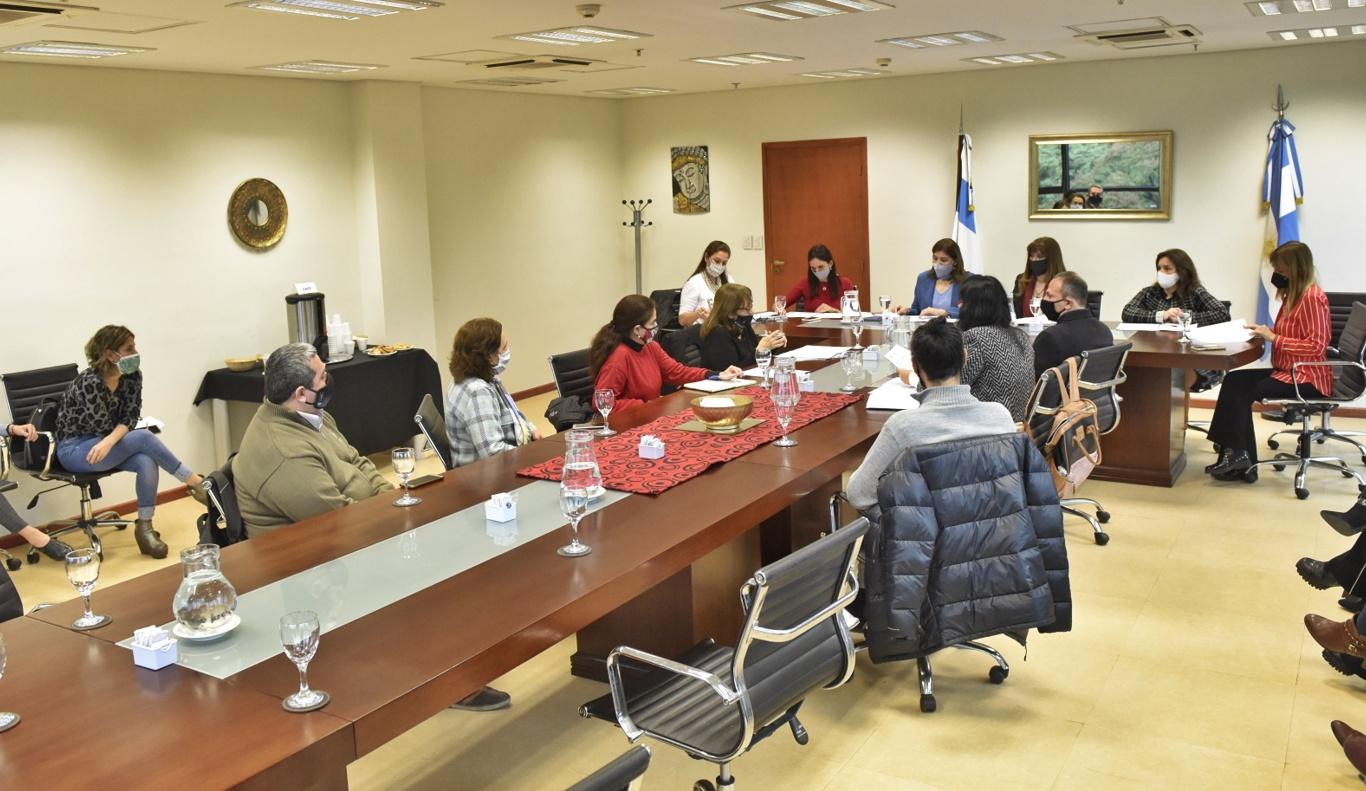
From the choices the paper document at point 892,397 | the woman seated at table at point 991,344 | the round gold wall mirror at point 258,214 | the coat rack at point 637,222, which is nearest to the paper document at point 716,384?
the paper document at point 892,397

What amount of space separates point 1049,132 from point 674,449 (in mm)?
6122

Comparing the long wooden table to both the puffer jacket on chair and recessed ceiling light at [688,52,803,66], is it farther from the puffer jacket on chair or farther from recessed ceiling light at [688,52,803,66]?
recessed ceiling light at [688,52,803,66]

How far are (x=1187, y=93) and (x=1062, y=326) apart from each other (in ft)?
13.0

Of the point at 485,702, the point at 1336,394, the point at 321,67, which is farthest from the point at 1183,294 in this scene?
the point at 321,67

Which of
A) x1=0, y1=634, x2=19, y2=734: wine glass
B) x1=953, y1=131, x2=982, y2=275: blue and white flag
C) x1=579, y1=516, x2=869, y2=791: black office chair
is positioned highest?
x1=953, y1=131, x2=982, y2=275: blue and white flag

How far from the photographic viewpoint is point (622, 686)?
9.60 ft

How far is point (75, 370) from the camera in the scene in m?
6.57

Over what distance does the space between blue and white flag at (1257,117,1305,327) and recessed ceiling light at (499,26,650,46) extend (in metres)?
4.77

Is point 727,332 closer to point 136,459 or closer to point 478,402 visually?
point 478,402

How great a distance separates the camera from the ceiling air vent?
272 inches

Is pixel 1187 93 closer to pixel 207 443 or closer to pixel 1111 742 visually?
pixel 1111 742

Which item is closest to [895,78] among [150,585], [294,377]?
[294,377]

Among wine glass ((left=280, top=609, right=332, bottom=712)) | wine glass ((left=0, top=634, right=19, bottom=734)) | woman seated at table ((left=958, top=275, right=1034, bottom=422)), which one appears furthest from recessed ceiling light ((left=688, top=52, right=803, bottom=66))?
wine glass ((left=0, top=634, right=19, bottom=734))

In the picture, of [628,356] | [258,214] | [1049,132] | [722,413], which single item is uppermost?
[1049,132]
